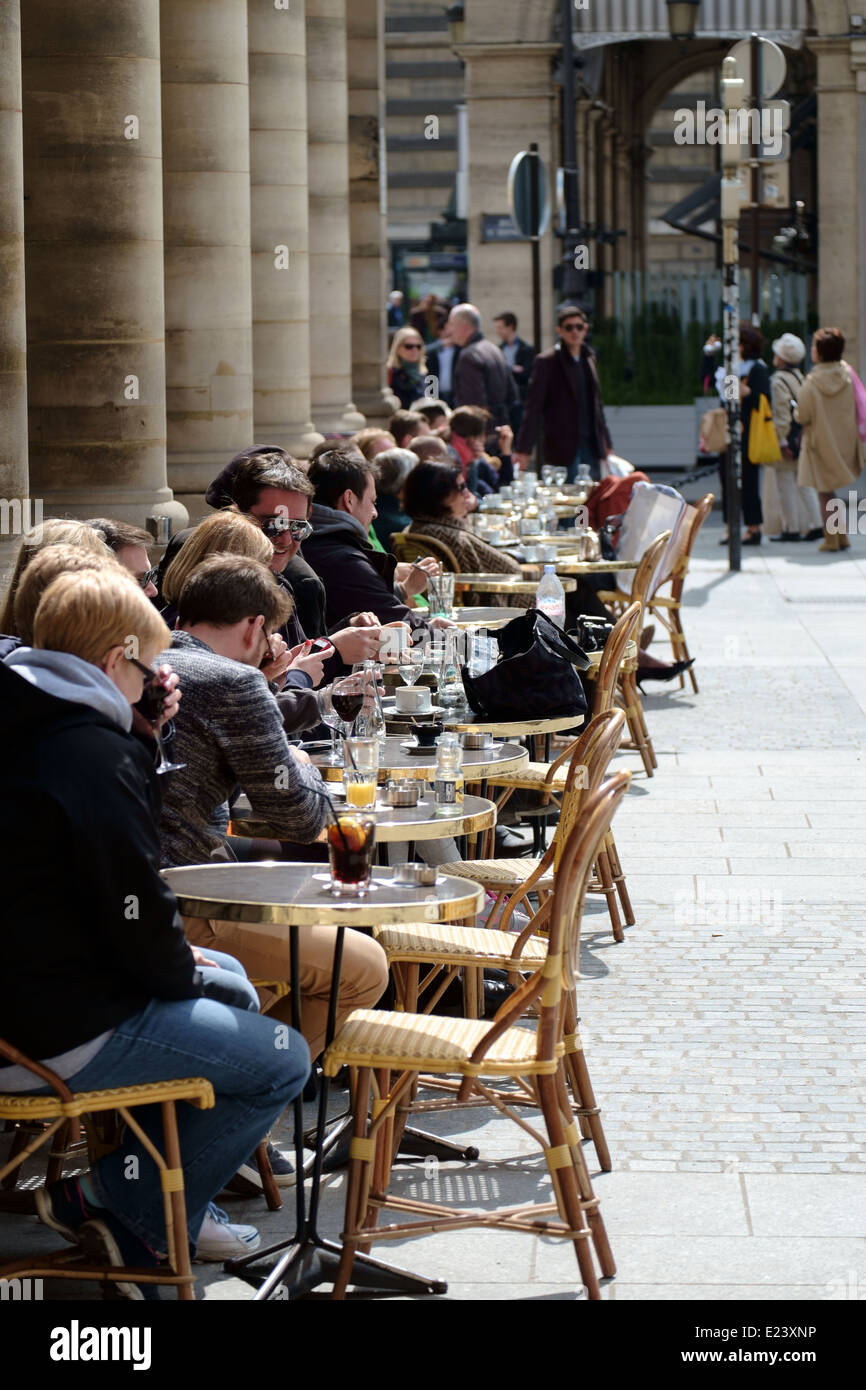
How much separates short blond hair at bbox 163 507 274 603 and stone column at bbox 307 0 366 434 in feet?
36.7

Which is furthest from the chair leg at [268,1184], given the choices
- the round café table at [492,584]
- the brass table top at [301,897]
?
the round café table at [492,584]

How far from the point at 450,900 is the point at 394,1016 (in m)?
0.31

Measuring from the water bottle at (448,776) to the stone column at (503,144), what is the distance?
21.7m

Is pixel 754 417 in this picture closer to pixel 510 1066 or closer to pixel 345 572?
pixel 345 572

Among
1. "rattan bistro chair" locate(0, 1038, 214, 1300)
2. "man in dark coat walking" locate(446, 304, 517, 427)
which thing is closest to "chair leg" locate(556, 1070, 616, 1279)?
"rattan bistro chair" locate(0, 1038, 214, 1300)

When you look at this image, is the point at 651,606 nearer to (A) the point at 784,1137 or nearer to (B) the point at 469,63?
(A) the point at 784,1137

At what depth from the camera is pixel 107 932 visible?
14.0 feet

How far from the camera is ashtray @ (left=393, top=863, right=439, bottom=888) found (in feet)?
16.1

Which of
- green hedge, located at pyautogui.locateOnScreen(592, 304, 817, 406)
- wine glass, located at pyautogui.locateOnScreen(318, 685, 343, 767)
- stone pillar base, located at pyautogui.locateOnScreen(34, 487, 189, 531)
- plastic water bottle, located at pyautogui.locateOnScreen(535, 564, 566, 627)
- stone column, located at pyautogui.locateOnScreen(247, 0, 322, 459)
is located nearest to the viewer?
wine glass, located at pyautogui.locateOnScreen(318, 685, 343, 767)

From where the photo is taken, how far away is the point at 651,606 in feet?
41.4

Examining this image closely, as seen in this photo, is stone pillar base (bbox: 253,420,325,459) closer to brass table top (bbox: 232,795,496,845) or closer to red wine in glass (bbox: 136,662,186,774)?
brass table top (bbox: 232,795,496,845)

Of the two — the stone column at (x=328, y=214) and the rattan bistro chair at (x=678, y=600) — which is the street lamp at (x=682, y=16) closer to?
the stone column at (x=328, y=214)
